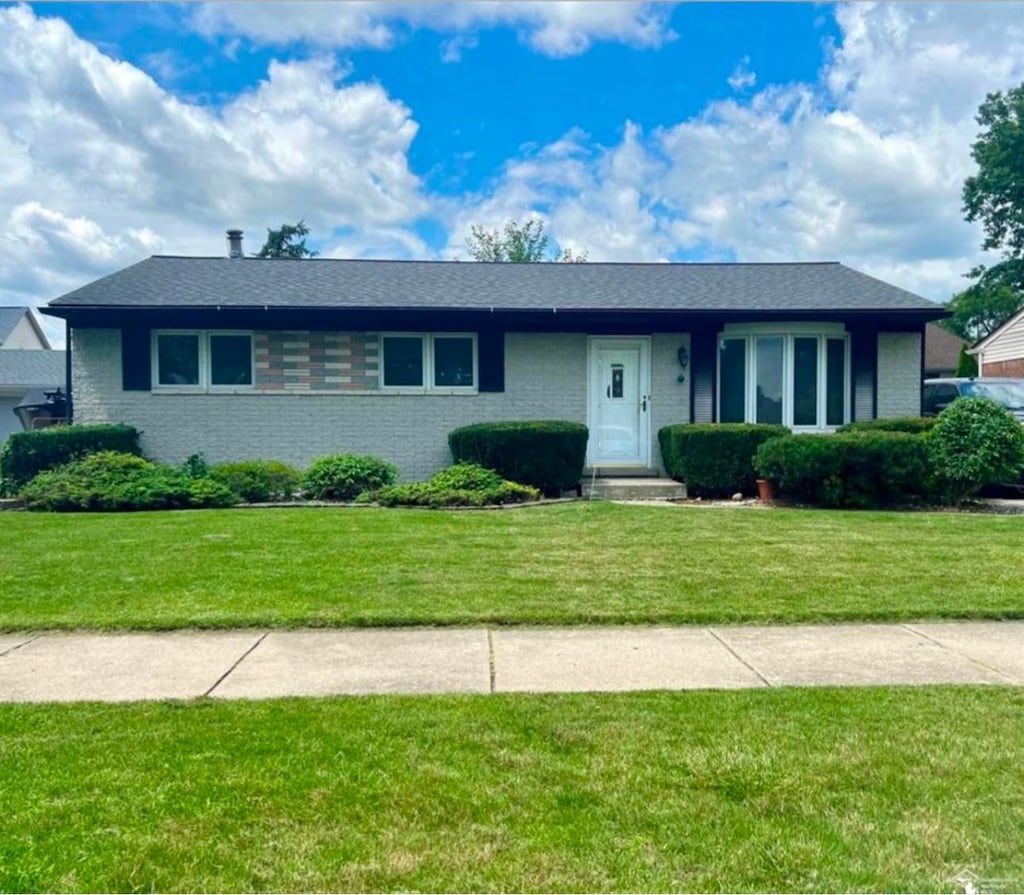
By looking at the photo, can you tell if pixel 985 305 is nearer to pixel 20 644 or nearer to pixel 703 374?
pixel 703 374

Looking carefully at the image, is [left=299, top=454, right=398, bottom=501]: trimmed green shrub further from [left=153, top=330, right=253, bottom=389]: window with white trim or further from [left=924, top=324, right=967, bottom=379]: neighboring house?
[left=924, top=324, right=967, bottom=379]: neighboring house

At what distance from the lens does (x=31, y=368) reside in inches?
1102

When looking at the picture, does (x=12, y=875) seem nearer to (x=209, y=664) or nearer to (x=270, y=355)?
(x=209, y=664)

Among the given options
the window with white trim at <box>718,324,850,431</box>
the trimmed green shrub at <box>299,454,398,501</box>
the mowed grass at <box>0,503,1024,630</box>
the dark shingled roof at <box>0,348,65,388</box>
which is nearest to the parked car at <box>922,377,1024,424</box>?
the window with white trim at <box>718,324,850,431</box>

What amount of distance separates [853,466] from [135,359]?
12289mm

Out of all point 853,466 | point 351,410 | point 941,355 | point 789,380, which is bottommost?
point 853,466

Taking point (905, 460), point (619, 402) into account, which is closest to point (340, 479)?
point (619, 402)

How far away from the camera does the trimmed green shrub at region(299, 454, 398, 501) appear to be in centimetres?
1309

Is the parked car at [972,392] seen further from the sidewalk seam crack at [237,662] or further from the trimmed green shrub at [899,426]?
the sidewalk seam crack at [237,662]

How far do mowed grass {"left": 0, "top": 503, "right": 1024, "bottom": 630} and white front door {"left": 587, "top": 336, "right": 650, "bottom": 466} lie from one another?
14.1 feet

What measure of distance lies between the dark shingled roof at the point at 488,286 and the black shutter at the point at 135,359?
0.61 m

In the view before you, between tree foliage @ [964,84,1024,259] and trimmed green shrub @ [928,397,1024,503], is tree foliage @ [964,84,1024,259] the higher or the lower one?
the higher one

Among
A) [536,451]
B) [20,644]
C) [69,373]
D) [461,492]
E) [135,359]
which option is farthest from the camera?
[135,359]

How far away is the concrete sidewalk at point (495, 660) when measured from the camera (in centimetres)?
457
